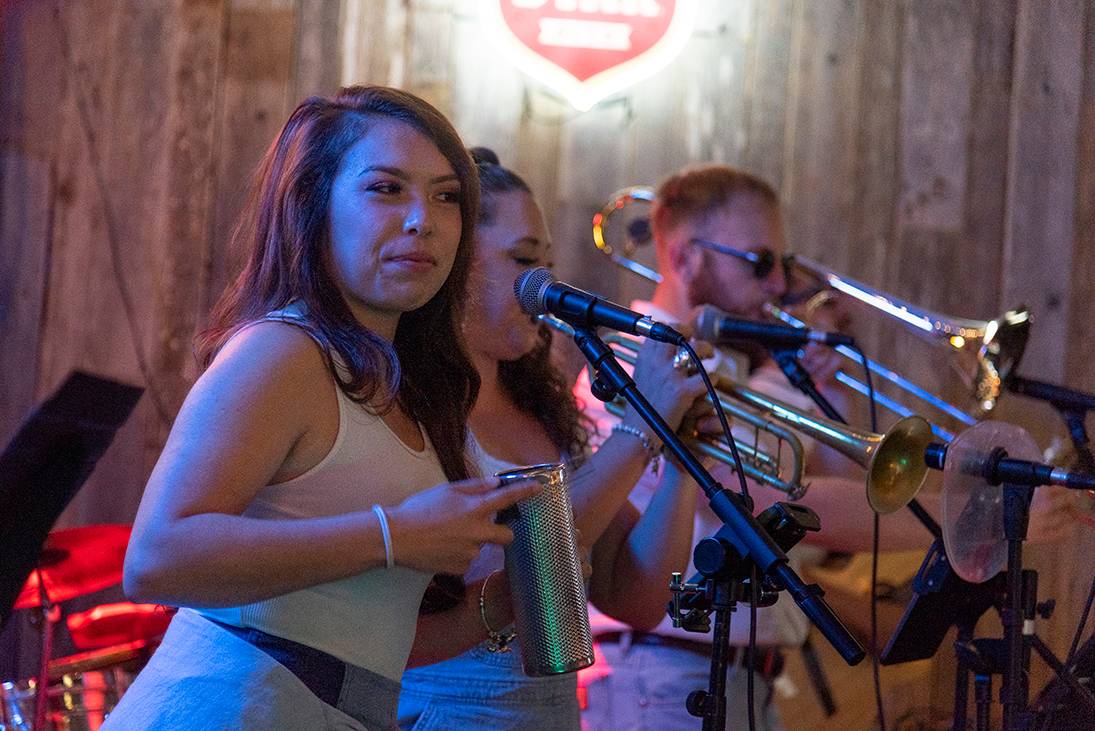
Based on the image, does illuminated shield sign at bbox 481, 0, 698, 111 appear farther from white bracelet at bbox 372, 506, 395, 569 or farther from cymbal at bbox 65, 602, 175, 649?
white bracelet at bbox 372, 506, 395, 569

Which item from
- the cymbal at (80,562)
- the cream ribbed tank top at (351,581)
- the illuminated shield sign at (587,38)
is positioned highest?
the illuminated shield sign at (587,38)

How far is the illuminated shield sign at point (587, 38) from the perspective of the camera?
369 cm

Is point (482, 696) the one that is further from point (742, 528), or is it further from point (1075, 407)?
point (1075, 407)

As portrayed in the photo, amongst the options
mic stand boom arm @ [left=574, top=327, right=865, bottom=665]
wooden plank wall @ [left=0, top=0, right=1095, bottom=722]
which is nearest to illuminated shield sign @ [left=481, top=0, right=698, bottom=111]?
wooden plank wall @ [left=0, top=0, right=1095, bottom=722]

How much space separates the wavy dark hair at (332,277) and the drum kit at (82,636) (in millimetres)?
1036

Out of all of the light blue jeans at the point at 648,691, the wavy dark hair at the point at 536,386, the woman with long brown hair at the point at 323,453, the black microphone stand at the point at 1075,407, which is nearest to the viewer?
the woman with long brown hair at the point at 323,453

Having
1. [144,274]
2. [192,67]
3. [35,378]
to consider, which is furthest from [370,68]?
[35,378]

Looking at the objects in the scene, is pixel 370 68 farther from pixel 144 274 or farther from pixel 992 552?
pixel 992 552

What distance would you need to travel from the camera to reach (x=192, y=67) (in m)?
3.65

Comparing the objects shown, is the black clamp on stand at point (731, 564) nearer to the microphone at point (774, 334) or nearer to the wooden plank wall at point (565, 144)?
the microphone at point (774, 334)

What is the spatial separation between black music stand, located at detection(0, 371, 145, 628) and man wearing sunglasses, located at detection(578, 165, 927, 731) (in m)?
1.07

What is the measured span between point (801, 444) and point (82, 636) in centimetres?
165

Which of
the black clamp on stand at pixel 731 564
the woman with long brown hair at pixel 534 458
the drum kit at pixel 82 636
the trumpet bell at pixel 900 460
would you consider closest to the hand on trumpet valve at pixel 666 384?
the woman with long brown hair at pixel 534 458

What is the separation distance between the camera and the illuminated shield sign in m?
3.69
